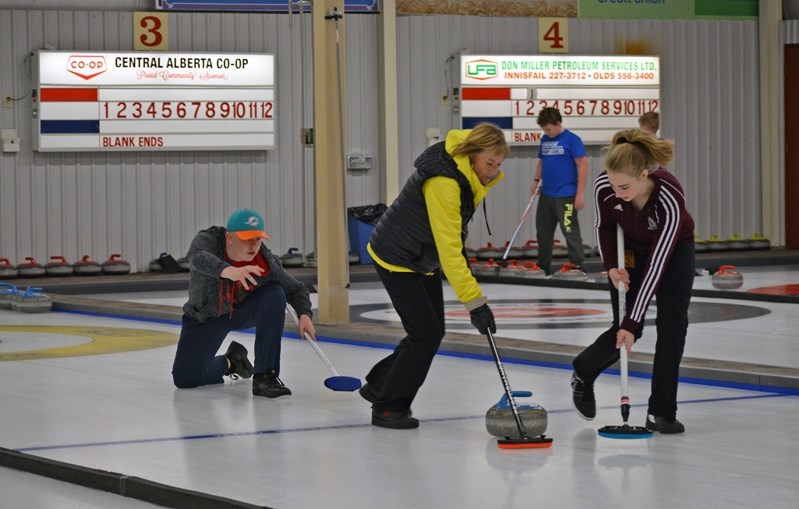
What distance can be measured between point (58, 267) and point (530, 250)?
5.36m

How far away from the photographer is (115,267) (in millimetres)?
15312

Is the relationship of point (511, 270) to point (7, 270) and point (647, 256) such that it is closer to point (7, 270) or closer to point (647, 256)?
point (7, 270)

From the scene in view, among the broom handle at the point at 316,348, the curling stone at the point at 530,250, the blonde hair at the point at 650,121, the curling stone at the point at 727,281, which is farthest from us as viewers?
the curling stone at the point at 530,250

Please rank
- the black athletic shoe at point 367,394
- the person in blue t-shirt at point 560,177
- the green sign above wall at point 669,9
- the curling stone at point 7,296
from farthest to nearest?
the green sign above wall at point 669,9, the person in blue t-shirt at point 560,177, the curling stone at point 7,296, the black athletic shoe at point 367,394

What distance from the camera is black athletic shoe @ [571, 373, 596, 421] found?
5934mm

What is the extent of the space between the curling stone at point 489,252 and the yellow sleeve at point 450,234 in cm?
1092

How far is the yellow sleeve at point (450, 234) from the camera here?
5.56m

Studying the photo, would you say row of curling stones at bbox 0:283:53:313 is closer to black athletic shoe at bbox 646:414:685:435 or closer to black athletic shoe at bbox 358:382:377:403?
black athletic shoe at bbox 358:382:377:403

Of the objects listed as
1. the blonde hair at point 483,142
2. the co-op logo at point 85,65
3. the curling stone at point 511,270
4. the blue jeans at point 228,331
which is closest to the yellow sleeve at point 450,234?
the blonde hair at point 483,142

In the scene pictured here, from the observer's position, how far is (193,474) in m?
4.93

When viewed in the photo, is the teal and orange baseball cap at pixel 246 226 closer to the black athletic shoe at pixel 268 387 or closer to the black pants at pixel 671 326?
the black athletic shoe at pixel 268 387

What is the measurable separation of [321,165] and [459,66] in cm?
751

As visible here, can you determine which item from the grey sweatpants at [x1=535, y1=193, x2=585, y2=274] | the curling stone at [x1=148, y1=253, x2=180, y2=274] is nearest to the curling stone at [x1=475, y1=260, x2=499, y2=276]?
the grey sweatpants at [x1=535, y1=193, x2=585, y2=274]

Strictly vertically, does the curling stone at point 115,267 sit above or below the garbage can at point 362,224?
below
